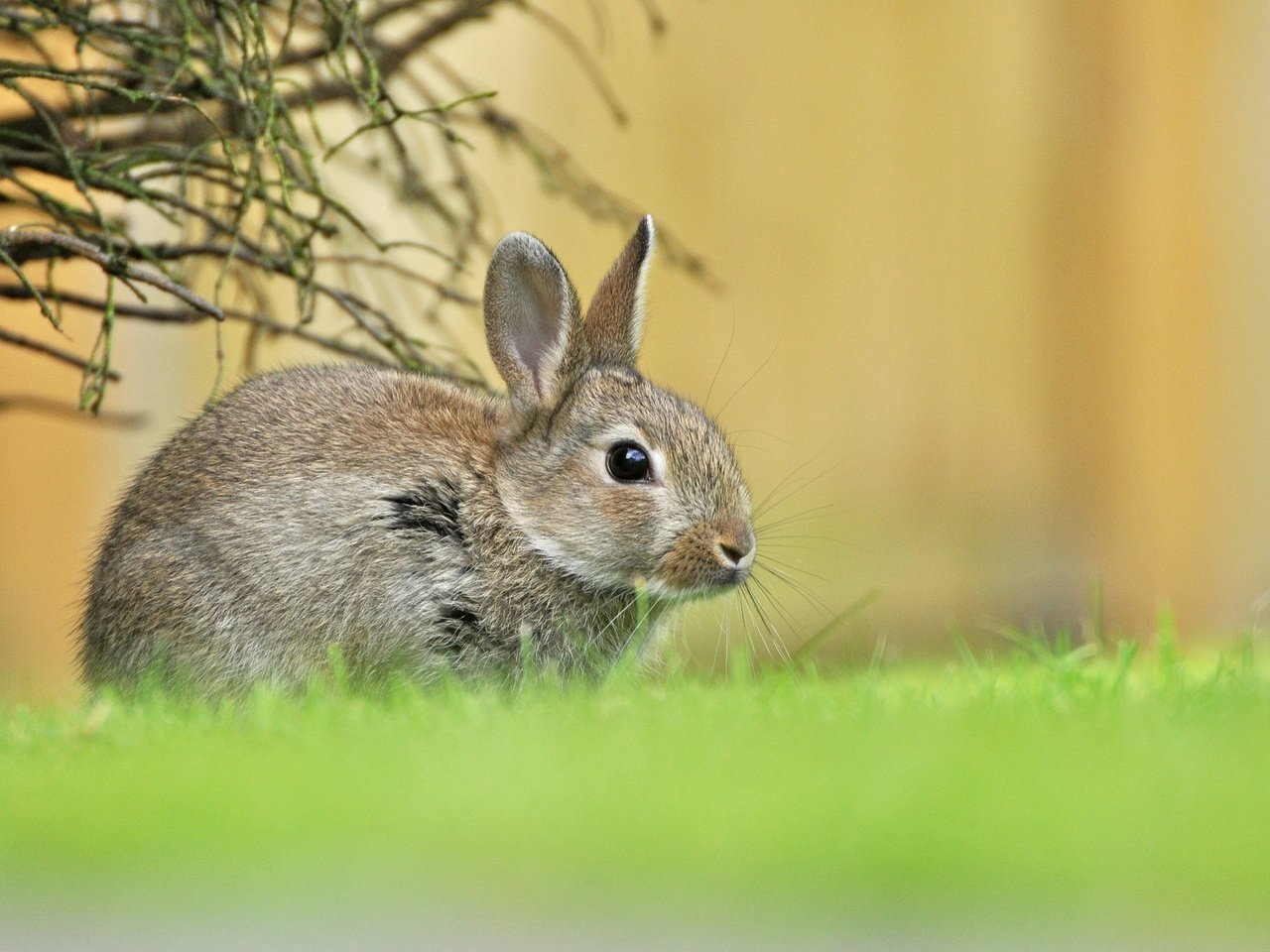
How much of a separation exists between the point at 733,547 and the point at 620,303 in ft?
3.01

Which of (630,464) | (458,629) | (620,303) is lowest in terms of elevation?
(458,629)

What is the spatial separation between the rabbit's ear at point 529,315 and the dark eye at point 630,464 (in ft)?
0.92

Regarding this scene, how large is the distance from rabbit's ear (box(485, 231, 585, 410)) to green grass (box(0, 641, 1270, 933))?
1340mm

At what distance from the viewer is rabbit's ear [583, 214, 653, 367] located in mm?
4574

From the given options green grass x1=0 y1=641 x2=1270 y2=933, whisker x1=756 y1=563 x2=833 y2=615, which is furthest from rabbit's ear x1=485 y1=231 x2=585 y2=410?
green grass x1=0 y1=641 x2=1270 y2=933

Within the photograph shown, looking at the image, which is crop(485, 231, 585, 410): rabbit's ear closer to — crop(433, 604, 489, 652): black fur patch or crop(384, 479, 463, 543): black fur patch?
crop(384, 479, 463, 543): black fur patch

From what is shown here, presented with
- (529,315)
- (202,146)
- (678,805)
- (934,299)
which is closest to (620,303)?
(529,315)

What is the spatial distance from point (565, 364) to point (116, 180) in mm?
1281

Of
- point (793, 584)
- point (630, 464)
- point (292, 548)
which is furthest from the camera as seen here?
point (793, 584)

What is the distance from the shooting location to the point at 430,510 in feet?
13.7

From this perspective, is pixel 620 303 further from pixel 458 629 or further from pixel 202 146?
pixel 202 146

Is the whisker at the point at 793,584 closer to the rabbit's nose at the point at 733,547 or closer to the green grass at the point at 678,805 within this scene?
the rabbit's nose at the point at 733,547

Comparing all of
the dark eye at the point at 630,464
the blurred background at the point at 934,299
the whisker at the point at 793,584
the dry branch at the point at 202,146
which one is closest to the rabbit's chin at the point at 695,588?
the whisker at the point at 793,584

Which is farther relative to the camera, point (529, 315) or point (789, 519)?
point (529, 315)
